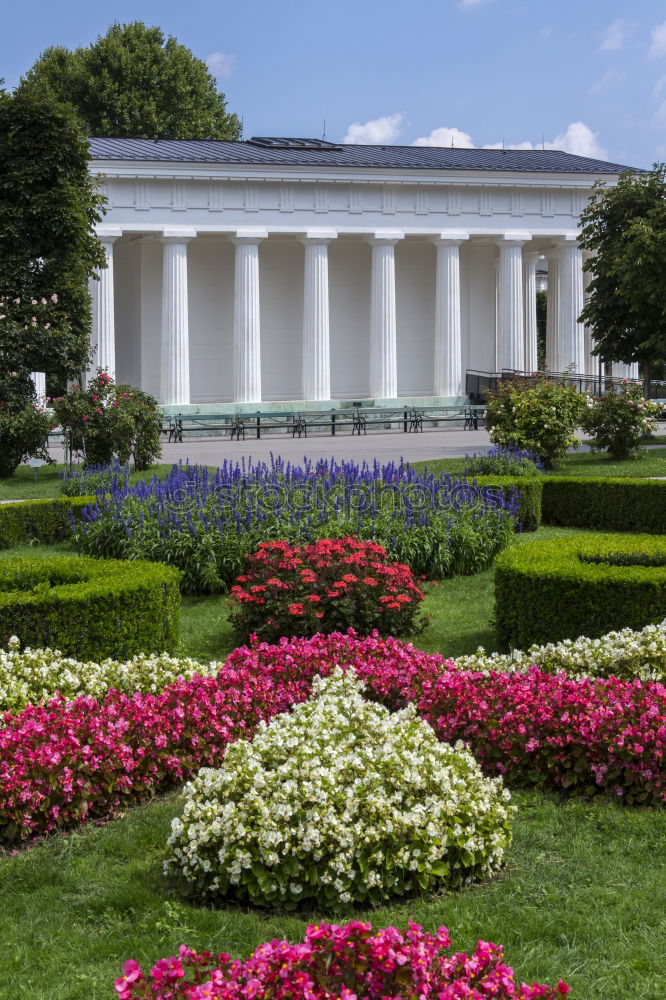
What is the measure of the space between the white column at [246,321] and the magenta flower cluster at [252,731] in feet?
115

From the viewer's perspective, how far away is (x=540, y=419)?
22.3 metres

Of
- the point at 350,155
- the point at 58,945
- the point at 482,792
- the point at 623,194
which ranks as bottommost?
the point at 58,945

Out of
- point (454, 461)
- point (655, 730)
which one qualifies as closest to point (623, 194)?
point (454, 461)

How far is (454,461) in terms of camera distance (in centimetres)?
2152

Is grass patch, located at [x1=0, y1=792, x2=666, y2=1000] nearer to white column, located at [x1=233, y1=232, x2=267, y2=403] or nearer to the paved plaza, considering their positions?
the paved plaza

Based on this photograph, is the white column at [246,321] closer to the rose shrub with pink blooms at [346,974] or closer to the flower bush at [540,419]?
the flower bush at [540,419]

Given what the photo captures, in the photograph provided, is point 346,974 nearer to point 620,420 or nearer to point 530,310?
point 620,420

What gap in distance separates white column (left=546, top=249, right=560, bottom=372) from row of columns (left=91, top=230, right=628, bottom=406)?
0.16 ft

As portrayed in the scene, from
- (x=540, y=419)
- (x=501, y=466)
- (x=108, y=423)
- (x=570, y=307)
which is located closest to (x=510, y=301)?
(x=570, y=307)

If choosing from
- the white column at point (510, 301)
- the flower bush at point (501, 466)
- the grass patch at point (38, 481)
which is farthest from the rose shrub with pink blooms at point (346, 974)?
the white column at point (510, 301)

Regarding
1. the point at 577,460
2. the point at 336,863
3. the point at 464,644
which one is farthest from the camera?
the point at 577,460

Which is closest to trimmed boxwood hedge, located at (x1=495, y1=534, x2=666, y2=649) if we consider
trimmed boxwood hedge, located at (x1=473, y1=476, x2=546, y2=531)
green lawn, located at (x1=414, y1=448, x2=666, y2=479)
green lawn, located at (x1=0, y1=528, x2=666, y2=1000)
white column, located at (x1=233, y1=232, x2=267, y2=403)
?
green lawn, located at (x1=0, y1=528, x2=666, y2=1000)

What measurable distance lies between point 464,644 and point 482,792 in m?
4.63

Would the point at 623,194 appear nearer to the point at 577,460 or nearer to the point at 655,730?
the point at 577,460
